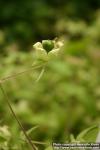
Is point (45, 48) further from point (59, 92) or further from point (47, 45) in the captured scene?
point (59, 92)

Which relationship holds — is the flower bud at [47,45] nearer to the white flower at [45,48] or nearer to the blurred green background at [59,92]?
the white flower at [45,48]

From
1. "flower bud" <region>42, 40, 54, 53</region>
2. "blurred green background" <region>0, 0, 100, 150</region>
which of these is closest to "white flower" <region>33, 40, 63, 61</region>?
"flower bud" <region>42, 40, 54, 53</region>

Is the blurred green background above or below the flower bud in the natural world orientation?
above

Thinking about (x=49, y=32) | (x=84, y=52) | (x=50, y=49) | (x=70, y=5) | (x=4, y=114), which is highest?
(x=70, y=5)

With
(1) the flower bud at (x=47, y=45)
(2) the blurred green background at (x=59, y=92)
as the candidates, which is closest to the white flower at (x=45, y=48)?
(1) the flower bud at (x=47, y=45)

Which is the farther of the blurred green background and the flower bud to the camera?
the blurred green background

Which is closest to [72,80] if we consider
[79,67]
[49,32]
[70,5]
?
[79,67]

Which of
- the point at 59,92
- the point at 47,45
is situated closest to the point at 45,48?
the point at 47,45

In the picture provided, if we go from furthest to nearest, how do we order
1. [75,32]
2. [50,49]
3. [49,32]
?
[49,32] < [75,32] < [50,49]

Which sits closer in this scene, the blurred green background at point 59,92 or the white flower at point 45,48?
the white flower at point 45,48

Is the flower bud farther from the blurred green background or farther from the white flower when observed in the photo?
the blurred green background

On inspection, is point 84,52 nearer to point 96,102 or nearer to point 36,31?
point 96,102
